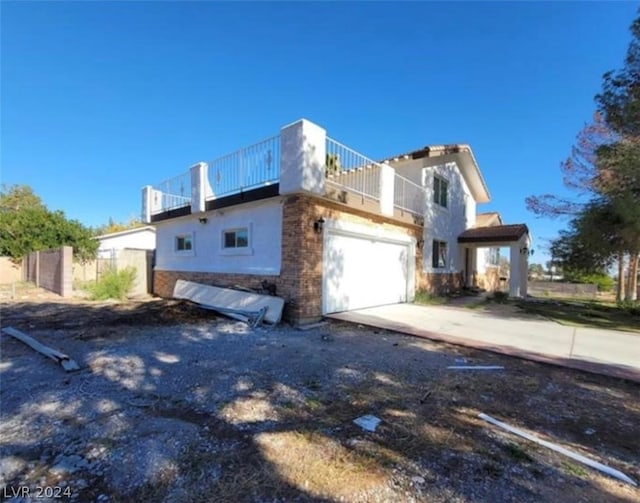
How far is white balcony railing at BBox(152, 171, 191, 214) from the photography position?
12102 millimetres

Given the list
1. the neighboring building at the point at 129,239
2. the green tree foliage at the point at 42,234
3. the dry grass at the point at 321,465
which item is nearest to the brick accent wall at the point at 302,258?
the dry grass at the point at 321,465

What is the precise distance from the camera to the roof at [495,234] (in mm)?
15000

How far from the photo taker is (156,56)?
11.1 meters

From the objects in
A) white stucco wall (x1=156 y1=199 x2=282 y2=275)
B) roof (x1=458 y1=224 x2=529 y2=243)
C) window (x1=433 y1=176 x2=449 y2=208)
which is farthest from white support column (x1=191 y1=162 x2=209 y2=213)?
roof (x1=458 y1=224 x2=529 y2=243)

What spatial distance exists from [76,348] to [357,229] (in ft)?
23.4

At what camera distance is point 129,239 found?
26734mm

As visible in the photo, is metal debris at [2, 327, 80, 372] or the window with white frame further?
the window with white frame

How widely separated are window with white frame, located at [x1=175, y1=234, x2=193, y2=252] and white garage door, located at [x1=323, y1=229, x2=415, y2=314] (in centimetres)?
612

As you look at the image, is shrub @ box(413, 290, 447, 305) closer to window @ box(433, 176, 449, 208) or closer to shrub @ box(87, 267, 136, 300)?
window @ box(433, 176, 449, 208)

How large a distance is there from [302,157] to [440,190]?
954 centimetres

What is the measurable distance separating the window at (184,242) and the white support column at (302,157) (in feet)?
19.8

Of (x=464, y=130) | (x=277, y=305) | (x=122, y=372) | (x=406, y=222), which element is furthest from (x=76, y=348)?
(x=464, y=130)

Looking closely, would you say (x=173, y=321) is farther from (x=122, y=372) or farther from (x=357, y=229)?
(x=357, y=229)

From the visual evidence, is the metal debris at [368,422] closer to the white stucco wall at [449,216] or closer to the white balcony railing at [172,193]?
the white balcony railing at [172,193]
